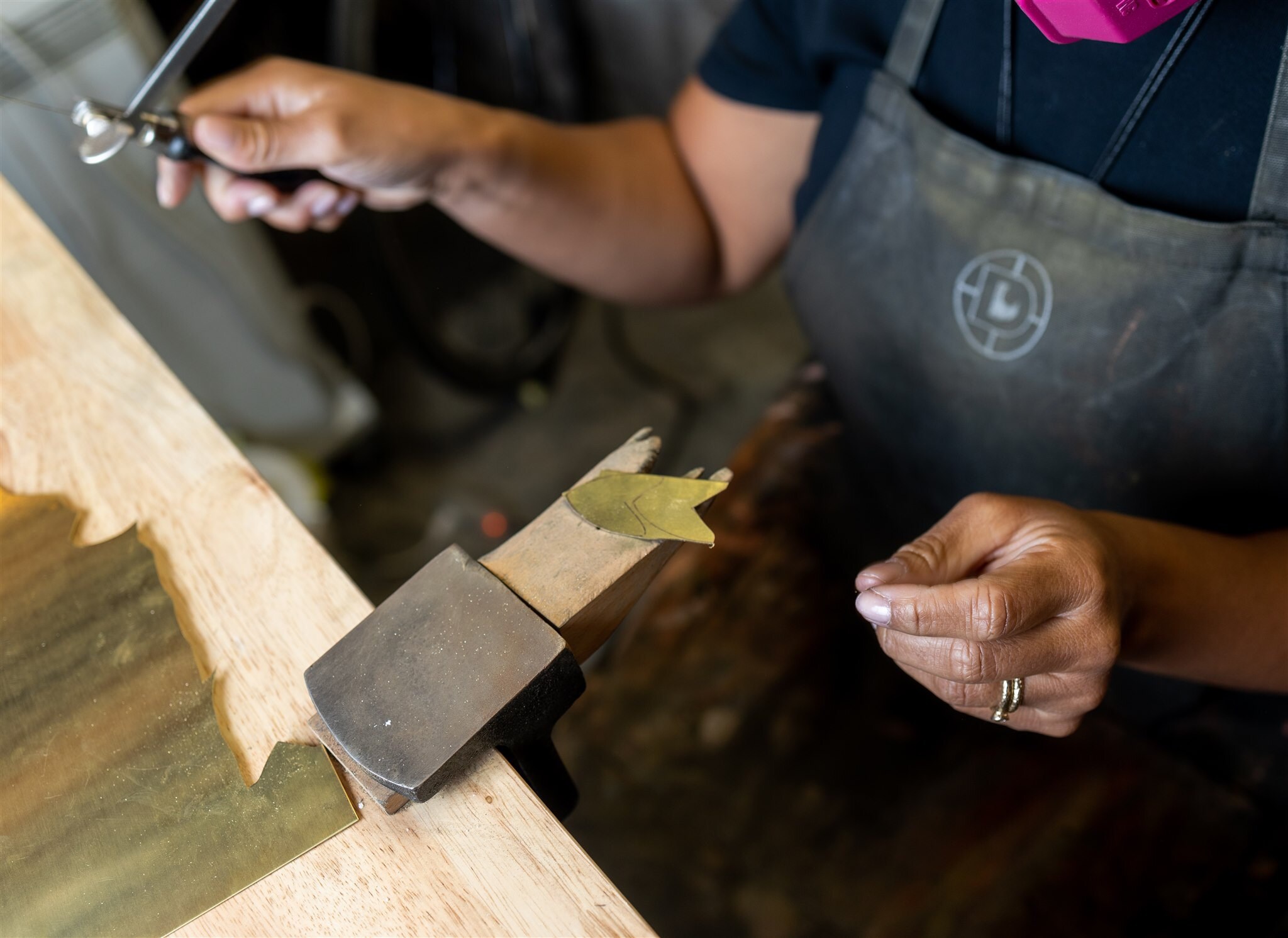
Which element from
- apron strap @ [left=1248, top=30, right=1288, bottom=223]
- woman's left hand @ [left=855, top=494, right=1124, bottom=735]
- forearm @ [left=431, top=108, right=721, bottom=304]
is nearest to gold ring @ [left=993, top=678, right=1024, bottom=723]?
woman's left hand @ [left=855, top=494, right=1124, bottom=735]

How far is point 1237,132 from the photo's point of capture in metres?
Answer: 0.64

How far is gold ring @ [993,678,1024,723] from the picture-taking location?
556 millimetres

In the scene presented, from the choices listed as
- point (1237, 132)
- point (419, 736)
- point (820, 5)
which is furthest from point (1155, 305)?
point (419, 736)

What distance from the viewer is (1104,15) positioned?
1.83 feet

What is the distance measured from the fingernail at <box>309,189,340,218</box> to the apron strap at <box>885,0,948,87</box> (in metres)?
0.52

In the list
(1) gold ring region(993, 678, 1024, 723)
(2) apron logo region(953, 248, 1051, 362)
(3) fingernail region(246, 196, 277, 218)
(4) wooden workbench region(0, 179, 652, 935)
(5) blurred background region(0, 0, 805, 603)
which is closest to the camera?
(4) wooden workbench region(0, 179, 652, 935)

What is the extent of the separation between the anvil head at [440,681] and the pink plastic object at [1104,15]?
48cm

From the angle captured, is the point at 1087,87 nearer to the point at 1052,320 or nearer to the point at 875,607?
the point at 1052,320

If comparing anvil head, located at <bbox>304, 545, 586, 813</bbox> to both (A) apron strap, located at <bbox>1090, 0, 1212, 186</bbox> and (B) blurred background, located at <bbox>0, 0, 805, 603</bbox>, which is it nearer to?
(A) apron strap, located at <bbox>1090, 0, 1212, 186</bbox>

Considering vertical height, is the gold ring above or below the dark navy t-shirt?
below

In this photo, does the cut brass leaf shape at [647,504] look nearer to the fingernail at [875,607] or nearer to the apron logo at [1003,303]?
the fingernail at [875,607]

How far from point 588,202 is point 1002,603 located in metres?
0.66

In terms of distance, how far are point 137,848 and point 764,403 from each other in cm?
162

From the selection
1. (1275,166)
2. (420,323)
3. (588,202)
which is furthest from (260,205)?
(420,323)
